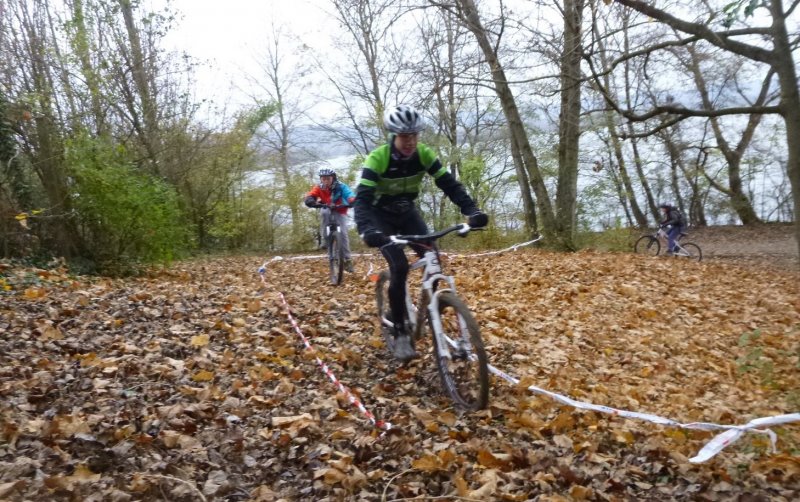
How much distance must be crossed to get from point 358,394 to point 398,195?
1782mm

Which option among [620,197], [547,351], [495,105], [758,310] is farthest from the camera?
[620,197]

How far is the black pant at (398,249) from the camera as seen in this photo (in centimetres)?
508

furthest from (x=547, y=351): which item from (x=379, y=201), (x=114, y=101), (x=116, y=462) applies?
(x=114, y=101)

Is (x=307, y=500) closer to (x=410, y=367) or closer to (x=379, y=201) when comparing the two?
(x=410, y=367)

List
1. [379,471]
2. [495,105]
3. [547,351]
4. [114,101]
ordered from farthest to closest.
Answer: [495,105], [114,101], [547,351], [379,471]

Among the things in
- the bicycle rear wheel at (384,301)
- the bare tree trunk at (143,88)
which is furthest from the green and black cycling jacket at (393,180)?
the bare tree trunk at (143,88)

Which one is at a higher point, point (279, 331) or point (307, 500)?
point (279, 331)

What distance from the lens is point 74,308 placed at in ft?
22.3

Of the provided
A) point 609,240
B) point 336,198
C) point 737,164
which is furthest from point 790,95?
point 737,164

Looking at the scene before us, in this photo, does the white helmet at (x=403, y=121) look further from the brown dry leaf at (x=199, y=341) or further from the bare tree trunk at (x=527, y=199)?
the bare tree trunk at (x=527, y=199)

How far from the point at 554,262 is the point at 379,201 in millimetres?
7158

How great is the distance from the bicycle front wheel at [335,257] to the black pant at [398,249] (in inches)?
178

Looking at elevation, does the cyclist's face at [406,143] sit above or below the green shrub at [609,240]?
above

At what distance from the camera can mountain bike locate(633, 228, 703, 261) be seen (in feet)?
55.2
